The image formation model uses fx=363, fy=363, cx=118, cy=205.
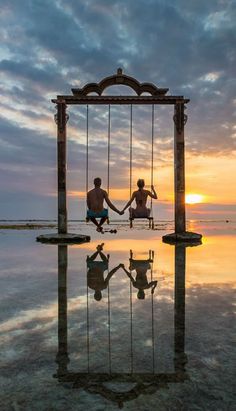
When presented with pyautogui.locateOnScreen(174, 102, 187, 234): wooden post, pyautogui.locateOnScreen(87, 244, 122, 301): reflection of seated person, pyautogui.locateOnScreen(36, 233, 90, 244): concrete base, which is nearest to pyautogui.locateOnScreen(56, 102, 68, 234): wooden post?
pyautogui.locateOnScreen(36, 233, 90, 244): concrete base

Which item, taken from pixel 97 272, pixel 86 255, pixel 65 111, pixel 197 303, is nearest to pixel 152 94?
pixel 65 111

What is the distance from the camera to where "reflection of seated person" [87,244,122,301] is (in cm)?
537

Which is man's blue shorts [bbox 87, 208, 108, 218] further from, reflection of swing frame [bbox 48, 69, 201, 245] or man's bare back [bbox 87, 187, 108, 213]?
reflection of swing frame [bbox 48, 69, 201, 245]

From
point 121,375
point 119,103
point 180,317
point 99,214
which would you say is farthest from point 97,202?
point 121,375

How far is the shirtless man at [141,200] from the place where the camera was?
1308cm

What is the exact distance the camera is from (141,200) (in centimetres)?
1331

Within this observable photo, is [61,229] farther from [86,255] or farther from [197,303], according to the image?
[197,303]

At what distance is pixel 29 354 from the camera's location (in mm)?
2834

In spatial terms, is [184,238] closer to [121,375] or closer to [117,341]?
[117,341]

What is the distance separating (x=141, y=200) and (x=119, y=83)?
174 inches

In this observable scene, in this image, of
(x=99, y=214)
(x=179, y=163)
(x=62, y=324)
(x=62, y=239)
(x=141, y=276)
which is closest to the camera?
(x=62, y=324)

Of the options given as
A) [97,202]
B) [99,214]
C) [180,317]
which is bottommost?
[180,317]

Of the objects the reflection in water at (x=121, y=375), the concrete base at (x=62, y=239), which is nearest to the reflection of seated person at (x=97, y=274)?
the reflection in water at (x=121, y=375)

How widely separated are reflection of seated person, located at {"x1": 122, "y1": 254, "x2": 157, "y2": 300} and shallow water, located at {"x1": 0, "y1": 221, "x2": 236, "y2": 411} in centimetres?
2
